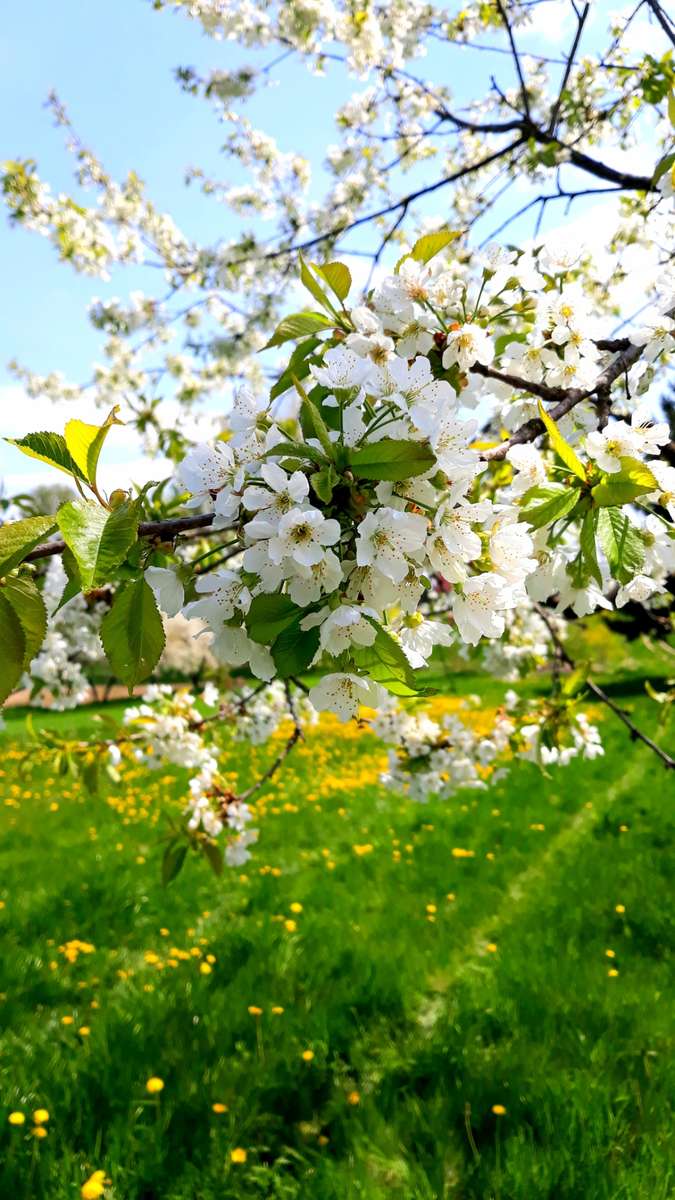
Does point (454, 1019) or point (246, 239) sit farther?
point (246, 239)

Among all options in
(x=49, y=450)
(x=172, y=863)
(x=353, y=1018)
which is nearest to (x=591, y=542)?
(x=49, y=450)

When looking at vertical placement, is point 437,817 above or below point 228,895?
above

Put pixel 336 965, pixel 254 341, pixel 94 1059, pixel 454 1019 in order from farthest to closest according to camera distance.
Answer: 1. pixel 254 341
2. pixel 336 965
3. pixel 454 1019
4. pixel 94 1059

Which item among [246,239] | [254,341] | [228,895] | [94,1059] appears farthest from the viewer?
[254,341]

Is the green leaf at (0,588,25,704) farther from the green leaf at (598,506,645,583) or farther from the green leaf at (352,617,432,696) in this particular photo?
the green leaf at (598,506,645,583)

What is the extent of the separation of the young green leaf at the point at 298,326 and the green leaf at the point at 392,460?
423 millimetres

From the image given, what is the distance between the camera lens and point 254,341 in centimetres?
493

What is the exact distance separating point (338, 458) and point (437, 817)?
184 inches

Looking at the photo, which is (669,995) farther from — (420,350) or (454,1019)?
(420,350)

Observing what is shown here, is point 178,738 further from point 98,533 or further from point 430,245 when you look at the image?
point 98,533

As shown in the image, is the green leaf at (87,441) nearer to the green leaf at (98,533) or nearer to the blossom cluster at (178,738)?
the green leaf at (98,533)

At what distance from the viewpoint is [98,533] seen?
65 centimetres

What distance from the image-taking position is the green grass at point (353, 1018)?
202 centimetres

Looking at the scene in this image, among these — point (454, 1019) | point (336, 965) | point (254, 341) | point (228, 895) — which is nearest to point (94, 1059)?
point (336, 965)
